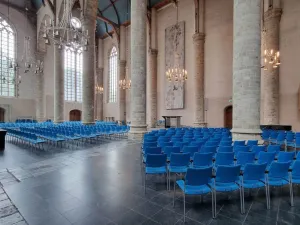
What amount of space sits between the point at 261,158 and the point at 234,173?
149cm

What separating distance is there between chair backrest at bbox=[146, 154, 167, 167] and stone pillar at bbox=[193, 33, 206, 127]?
13.8m

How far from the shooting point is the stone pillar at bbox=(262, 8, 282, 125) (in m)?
12.9

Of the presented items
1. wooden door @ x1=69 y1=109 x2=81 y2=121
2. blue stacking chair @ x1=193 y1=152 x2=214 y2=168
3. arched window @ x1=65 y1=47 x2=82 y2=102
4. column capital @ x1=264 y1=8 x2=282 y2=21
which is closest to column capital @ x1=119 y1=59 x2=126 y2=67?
arched window @ x1=65 y1=47 x2=82 y2=102

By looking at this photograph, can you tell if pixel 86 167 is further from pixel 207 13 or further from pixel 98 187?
pixel 207 13

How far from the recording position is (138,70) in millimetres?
10664

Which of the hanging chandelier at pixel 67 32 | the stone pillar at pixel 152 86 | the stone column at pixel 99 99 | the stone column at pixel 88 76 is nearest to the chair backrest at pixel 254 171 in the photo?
the hanging chandelier at pixel 67 32

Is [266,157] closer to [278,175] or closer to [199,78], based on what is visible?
[278,175]

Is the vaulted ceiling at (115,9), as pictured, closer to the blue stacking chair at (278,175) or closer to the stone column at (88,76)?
the stone column at (88,76)

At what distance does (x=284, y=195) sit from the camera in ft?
11.7

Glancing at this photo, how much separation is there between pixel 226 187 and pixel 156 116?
18.2 metres

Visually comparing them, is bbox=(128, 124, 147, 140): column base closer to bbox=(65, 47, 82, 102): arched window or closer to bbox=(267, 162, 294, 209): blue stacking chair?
bbox=(267, 162, 294, 209): blue stacking chair

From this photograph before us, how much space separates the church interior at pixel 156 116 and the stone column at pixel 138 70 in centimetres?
6

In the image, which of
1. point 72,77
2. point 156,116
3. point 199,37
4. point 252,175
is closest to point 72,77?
point 72,77

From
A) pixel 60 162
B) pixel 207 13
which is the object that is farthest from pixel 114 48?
pixel 60 162
